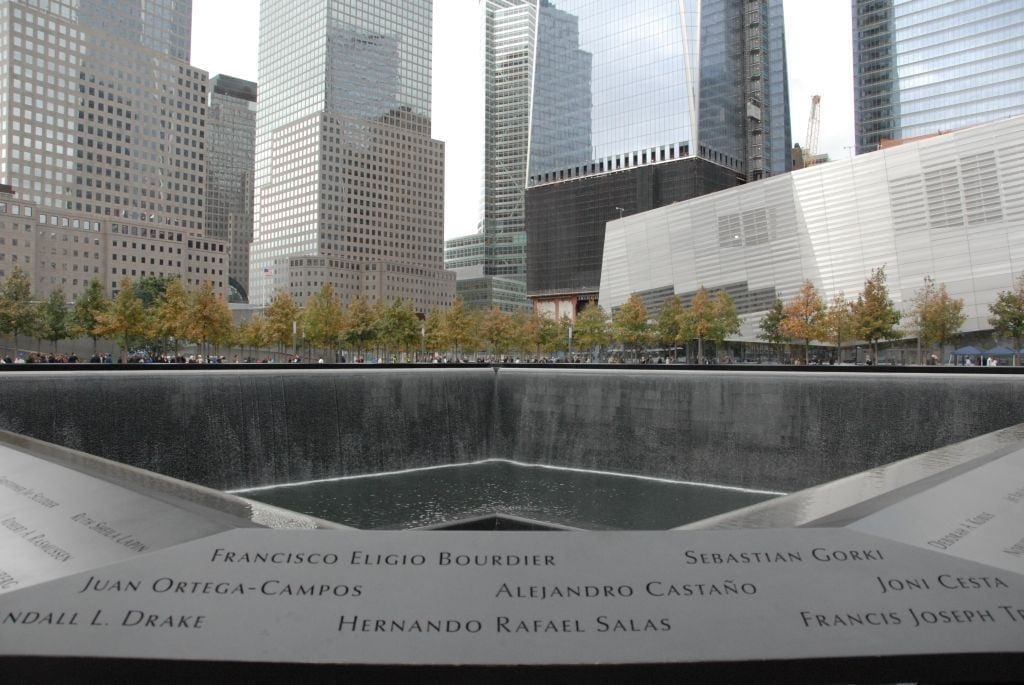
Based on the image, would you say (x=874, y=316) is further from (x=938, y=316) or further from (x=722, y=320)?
(x=722, y=320)

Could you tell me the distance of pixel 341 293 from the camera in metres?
154

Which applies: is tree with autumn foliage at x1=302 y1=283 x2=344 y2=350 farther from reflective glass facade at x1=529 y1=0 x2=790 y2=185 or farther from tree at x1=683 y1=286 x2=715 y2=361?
reflective glass facade at x1=529 y1=0 x2=790 y2=185

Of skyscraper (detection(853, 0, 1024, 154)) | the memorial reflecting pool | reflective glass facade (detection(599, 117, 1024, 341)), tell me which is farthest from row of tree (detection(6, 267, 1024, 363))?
skyscraper (detection(853, 0, 1024, 154))

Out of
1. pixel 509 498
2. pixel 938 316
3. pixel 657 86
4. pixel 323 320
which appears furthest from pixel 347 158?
pixel 509 498

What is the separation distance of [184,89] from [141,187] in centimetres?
2233

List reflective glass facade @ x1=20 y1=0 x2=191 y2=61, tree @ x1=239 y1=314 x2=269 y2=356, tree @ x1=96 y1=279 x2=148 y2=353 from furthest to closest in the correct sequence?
reflective glass facade @ x1=20 y1=0 x2=191 y2=61 < tree @ x1=239 y1=314 x2=269 y2=356 < tree @ x1=96 y1=279 x2=148 y2=353

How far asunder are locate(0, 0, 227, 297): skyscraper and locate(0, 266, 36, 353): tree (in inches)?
1845

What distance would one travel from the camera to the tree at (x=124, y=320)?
5322 centimetres

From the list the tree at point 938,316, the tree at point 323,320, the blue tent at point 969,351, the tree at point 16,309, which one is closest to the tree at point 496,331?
the tree at point 323,320

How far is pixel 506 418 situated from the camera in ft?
76.6

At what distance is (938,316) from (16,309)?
64.6 metres

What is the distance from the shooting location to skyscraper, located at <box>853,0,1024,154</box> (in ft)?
294

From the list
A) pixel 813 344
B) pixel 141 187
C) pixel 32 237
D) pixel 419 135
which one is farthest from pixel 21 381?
pixel 419 135

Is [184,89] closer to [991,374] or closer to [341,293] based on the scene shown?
[341,293]
